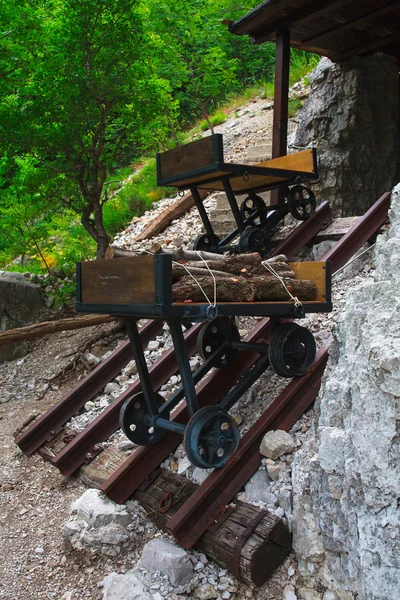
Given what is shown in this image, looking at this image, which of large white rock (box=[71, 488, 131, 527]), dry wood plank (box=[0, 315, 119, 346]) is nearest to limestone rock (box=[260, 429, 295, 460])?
large white rock (box=[71, 488, 131, 527])

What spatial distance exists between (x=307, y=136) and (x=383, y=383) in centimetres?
657

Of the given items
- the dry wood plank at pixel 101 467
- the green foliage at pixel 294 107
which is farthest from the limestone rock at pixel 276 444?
the green foliage at pixel 294 107

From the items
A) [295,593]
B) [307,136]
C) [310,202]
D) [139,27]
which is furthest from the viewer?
[307,136]

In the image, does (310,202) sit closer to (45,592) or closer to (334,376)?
(334,376)

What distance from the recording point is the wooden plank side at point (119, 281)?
2.99 meters

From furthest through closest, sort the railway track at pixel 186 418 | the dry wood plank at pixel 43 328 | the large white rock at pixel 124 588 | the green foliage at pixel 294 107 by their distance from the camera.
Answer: the green foliage at pixel 294 107 → the dry wood plank at pixel 43 328 → the railway track at pixel 186 418 → the large white rock at pixel 124 588

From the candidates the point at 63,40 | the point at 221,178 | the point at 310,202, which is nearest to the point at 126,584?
the point at 221,178

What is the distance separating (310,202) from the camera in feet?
20.8

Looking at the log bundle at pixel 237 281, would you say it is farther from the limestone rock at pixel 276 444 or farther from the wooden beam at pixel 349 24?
the wooden beam at pixel 349 24

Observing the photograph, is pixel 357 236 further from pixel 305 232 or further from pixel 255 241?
pixel 255 241

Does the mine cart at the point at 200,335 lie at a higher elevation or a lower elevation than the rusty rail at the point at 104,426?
higher

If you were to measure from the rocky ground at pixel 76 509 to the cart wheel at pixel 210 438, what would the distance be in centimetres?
32

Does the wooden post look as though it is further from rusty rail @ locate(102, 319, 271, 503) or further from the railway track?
rusty rail @ locate(102, 319, 271, 503)

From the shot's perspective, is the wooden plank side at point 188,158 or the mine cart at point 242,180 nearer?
the wooden plank side at point 188,158
